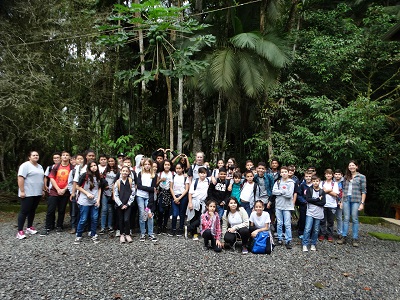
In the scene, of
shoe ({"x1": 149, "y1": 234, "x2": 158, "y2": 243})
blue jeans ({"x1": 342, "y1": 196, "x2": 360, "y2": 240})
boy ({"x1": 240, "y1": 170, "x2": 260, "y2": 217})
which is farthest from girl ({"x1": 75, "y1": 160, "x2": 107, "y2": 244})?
blue jeans ({"x1": 342, "y1": 196, "x2": 360, "y2": 240})

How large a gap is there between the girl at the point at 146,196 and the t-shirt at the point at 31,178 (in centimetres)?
181

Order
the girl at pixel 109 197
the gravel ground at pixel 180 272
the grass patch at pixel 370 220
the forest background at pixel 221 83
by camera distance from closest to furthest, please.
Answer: the gravel ground at pixel 180 272, the girl at pixel 109 197, the forest background at pixel 221 83, the grass patch at pixel 370 220

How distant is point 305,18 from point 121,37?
8211mm

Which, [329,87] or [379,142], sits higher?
[329,87]

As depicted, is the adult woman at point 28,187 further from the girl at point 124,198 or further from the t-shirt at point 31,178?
the girl at point 124,198

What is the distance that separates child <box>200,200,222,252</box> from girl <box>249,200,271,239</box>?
1.93ft

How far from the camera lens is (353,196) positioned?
218 inches

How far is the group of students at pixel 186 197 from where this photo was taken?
17.0 ft

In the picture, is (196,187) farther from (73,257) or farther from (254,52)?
(254,52)

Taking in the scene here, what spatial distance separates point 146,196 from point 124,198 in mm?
392

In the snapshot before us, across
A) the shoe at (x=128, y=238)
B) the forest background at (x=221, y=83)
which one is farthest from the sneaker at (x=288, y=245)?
the forest background at (x=221, y=83)

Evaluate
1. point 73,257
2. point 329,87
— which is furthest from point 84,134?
point 329,87

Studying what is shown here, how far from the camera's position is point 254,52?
8727 mm

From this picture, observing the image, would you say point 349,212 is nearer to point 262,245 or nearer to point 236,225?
point 262,245
